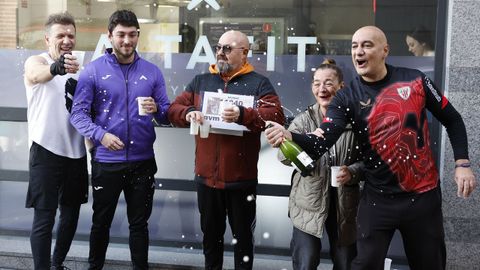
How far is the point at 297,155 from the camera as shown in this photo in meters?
3.71

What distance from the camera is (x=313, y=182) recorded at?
13.9 ft

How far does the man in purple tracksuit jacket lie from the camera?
4.52 meters

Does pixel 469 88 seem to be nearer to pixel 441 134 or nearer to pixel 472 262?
pixel 441 134

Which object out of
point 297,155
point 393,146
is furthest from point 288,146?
point 393,146

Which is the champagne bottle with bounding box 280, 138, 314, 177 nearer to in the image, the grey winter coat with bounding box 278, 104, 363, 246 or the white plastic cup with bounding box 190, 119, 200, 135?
the grey winter coat with bounding box 278, 104, 363, 246

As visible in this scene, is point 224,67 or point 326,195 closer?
point 326,195

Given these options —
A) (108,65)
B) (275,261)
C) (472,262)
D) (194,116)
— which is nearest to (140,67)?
(108,65)

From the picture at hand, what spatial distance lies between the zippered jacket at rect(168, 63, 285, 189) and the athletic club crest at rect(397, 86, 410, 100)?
1.04 metres

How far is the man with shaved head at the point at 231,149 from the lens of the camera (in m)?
4.50

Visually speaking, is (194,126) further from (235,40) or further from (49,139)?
(49,139)

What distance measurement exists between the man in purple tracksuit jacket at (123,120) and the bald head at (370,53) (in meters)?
1.52

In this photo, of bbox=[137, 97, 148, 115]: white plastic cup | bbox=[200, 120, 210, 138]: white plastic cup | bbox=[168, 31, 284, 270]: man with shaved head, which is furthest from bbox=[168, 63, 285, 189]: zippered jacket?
bbox=[137, 97, 148, 115]: white plastic cup

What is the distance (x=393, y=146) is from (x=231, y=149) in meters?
1.27

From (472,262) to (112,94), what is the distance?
3.19 m
